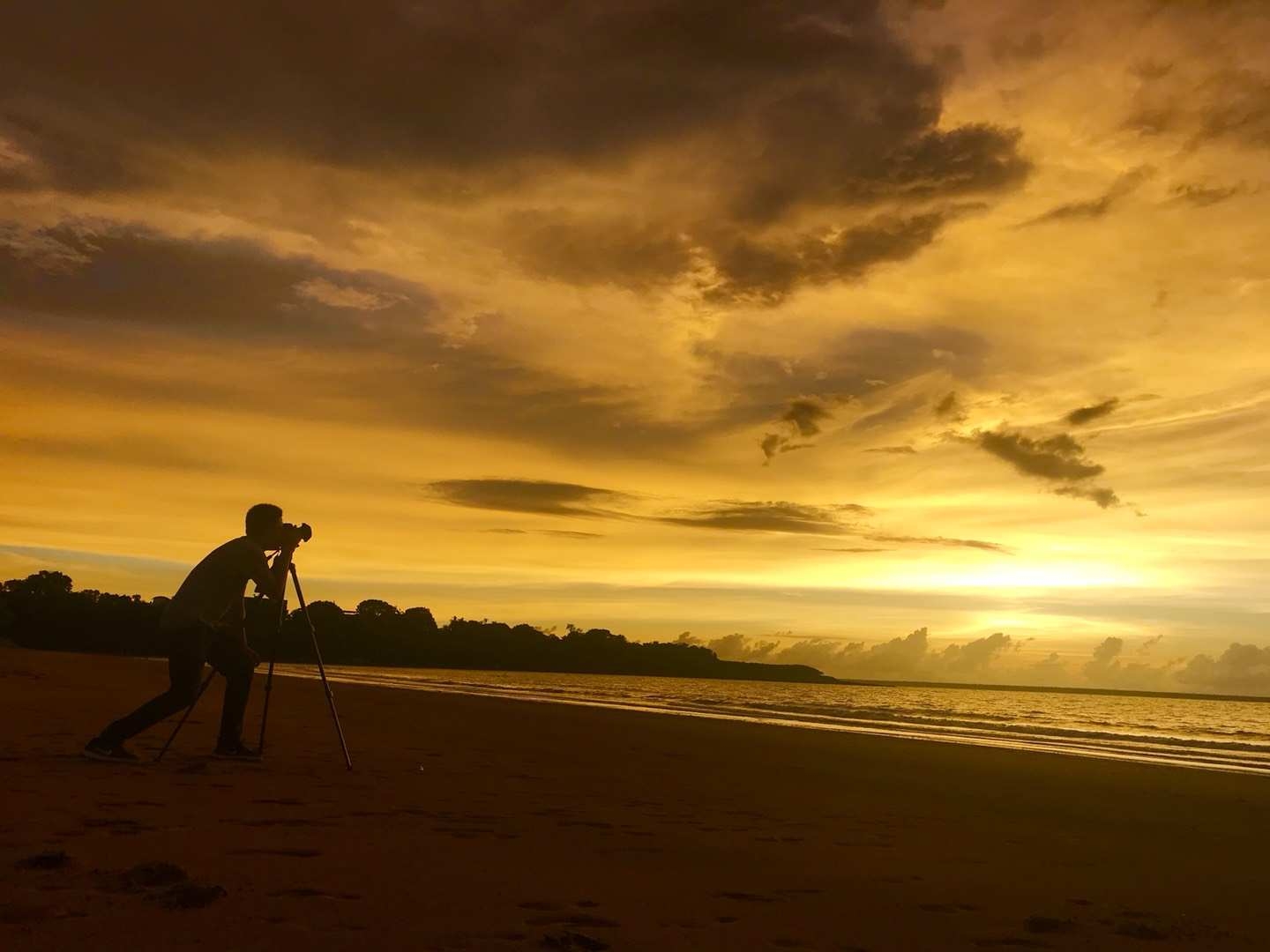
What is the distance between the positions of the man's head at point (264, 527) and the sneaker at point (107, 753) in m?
2.13

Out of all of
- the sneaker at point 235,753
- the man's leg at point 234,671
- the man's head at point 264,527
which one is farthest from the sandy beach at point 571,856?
the man's head at point 264,527

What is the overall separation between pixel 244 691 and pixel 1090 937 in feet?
24.0

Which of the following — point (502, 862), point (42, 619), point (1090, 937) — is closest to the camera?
point (1090, 937)

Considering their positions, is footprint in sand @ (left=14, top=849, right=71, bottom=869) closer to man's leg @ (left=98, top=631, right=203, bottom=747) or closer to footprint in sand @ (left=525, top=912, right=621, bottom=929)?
footprint in sand @ (left=525, top=912, right=621, bottom=929)

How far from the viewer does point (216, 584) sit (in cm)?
879

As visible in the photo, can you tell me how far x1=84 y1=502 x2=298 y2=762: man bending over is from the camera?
840 centimetres

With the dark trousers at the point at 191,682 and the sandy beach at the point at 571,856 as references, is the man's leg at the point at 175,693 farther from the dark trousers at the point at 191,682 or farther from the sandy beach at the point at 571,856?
the sandy beach at the point at 571,856

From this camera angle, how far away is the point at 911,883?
580 cm

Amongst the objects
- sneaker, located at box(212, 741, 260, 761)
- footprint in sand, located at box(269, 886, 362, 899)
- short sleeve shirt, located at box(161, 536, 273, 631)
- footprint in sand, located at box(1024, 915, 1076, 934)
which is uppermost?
short sleeve shirt, located at box(161, 536, 273, 631)

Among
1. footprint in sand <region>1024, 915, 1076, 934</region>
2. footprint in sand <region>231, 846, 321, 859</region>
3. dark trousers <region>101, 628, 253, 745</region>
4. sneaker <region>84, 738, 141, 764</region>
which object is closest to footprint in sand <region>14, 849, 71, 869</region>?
footprint in sand <region>231, 846, 321, 859</region>

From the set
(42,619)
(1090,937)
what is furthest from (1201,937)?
(42,619)

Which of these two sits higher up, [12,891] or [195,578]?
[195,578]

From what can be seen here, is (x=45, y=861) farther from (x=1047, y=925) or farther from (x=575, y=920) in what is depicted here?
(x=1047, y=925)

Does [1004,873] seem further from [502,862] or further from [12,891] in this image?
[12,891]
